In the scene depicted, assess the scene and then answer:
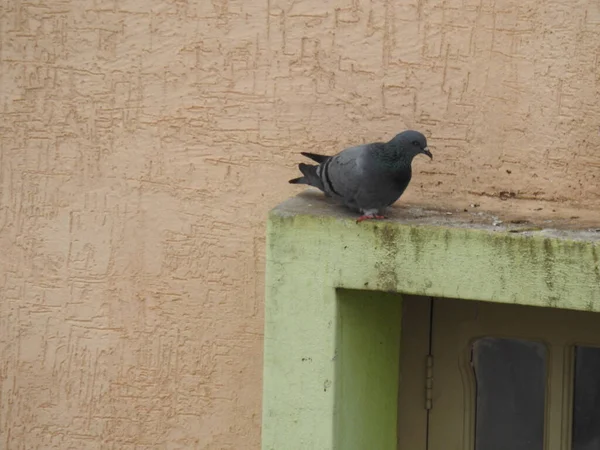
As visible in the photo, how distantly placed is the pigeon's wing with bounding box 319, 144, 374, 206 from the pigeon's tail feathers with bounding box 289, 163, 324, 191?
0.04m

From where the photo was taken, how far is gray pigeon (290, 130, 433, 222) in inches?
164

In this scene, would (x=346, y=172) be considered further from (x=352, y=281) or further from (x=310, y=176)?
(x=352, y=281)

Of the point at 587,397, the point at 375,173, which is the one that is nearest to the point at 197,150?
the point at 375,173

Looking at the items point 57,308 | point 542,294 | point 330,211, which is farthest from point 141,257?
point 542,294

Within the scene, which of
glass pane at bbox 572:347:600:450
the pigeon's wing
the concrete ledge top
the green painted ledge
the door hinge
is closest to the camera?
the green painted ledge

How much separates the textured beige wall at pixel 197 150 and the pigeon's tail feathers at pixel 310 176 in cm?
18

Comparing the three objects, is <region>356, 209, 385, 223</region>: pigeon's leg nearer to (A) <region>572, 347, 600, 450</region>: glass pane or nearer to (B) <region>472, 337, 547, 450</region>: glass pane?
(B) <region>472, 337, 547, 450</region>: glass pane

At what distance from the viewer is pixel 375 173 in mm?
4180

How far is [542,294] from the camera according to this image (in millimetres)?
3961

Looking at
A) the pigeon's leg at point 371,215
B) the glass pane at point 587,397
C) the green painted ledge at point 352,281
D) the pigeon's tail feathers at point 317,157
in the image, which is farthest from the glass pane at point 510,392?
the pigeon's tail feathers at point 317,157

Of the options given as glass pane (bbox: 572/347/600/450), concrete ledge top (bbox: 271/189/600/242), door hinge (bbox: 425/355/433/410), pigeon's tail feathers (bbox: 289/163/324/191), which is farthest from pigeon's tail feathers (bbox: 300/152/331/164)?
glass pane (bbox: 572/347/600/450)

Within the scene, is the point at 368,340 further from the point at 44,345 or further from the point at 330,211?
the point at 44,345

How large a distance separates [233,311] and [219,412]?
41cm

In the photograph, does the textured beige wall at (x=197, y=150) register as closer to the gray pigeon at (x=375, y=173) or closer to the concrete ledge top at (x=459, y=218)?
the concrete ledge top at (x=459, y=218)
